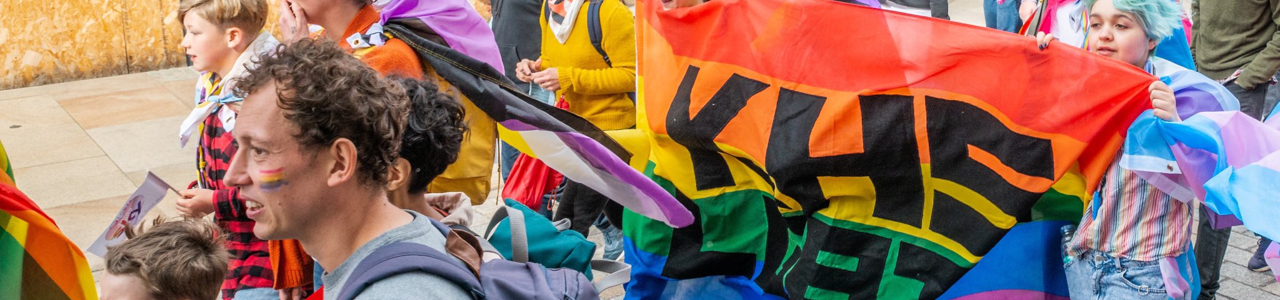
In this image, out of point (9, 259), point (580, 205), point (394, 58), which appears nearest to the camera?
point (9, 259)

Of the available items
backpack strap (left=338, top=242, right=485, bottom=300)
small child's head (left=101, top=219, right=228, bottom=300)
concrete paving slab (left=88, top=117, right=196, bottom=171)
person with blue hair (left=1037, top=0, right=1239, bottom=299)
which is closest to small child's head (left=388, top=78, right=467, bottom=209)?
backpack strap (left=338, top=242, right=485, bottom=300)

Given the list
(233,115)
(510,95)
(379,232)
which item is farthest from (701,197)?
(379,232)

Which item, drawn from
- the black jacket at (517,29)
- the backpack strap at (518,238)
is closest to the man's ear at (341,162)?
the backpack strap at (518,238)

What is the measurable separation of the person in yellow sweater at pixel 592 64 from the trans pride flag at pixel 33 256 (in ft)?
7.79

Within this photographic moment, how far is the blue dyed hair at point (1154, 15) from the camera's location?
3.42 metres

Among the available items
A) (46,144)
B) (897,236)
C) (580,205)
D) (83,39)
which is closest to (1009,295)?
(897,236)

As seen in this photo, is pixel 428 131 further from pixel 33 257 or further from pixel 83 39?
pixel 83 39

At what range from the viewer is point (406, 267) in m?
1.88

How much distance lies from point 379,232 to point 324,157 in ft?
0.54

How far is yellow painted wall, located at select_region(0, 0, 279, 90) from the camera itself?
8.90 meters

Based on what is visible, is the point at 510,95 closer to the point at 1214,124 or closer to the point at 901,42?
the point at 901,42

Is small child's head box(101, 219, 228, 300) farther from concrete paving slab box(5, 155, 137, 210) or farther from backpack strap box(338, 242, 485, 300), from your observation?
concrete paving slab box(5, 155, 137, 210)

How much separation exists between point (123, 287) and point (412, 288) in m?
1.41

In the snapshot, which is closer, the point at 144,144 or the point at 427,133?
the point at 427,133
